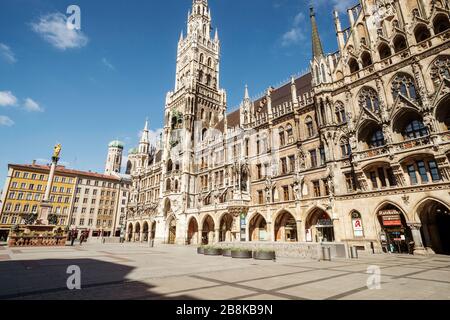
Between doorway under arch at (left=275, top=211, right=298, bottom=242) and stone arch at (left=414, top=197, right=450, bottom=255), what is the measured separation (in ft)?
40.3

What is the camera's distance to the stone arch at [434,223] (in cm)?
2052

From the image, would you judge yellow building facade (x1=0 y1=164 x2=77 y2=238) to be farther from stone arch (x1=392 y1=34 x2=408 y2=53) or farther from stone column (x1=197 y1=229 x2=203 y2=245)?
stone arch (x1=392 y1=34 x2=408 y2=53)

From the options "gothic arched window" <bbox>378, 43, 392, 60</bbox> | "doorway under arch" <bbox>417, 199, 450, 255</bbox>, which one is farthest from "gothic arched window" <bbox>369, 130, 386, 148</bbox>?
"gothic arched window" <bbox>378, 43, 392, 60</bbox>

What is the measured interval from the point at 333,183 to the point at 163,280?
21.4 m

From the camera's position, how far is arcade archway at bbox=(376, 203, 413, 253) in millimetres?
21886

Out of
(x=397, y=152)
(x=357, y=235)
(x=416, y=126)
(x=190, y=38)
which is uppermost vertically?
(x=190, y=38)

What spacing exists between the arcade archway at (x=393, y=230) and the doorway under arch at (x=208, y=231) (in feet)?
85.1

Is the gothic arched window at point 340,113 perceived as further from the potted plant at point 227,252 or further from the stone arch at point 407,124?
the potted plant at point 227,252

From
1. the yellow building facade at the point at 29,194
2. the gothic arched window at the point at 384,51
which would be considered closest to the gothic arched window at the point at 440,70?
the gothic arched window at the point at 384,51

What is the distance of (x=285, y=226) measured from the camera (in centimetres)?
3116

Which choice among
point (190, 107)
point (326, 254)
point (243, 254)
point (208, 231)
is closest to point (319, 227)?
point (326, 254)
